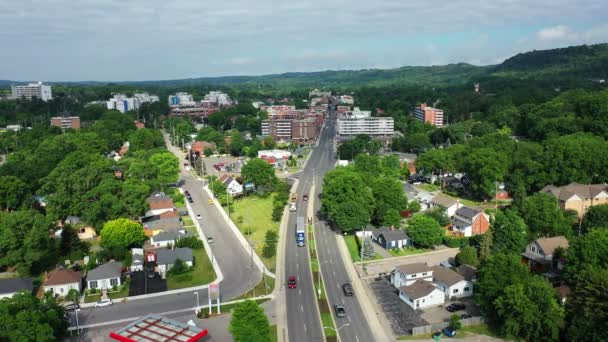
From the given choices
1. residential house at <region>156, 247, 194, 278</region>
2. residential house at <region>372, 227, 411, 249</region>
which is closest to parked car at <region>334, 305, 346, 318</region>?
residential house at <region>372, 227, 411, 249</region>

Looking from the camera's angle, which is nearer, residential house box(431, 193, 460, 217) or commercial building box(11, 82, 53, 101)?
residential house box(431, 193, 460, 217)

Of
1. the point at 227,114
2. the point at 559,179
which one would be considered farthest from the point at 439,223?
the point at 227,114

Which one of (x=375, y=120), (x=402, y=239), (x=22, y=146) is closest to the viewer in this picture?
(x=402, y=239)

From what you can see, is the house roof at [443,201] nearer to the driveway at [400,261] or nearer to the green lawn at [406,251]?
the driveway at [400,261]

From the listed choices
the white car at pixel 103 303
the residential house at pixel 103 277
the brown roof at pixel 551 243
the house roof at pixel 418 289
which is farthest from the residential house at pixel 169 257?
the brown roof at pixel 551 243

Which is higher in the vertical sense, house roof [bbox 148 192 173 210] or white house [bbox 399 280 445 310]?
house roof [bbox 148 192 173 210]

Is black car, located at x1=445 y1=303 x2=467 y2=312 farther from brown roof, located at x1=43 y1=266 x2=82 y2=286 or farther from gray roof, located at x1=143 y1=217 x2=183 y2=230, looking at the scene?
gray roof, located at x1=143 y1=217 x2=183 y2=230

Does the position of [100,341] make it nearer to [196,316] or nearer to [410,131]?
[196,316]
